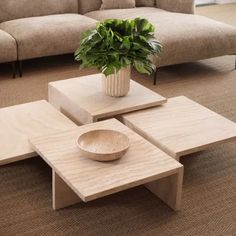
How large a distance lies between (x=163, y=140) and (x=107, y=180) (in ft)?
1.74

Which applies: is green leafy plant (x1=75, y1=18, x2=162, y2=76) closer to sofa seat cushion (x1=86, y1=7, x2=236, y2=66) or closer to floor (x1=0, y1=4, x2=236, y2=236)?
floor (x1=0, y1=4, x2=236, y2=236)

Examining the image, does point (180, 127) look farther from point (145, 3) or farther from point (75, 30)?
point (145, 3)

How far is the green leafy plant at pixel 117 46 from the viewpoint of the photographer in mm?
2844

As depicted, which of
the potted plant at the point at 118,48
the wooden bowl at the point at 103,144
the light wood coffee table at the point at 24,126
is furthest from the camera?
the potted plant at the point at 118,48

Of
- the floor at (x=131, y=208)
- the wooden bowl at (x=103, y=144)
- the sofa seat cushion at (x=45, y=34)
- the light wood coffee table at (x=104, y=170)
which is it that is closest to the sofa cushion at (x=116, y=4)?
the sofa seat cushion at (x=45, y=34)

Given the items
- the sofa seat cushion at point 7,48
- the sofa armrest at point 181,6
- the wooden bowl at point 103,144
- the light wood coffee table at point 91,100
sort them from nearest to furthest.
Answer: the wooden bowl at point 103,144 < the light wood coffee table at point 91,100 < the sofa seat cushion at point 7,48 < the sofa armrest at point 181,6

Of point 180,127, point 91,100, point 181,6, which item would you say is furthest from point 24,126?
point 181,6

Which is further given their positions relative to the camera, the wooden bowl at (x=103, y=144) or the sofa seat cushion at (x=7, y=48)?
the sofa seat cushion at (x=7, y=48)

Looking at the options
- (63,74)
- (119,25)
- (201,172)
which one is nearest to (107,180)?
(201,172)

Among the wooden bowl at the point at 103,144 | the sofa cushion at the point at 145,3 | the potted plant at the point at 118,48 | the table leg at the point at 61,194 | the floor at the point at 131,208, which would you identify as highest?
the potted plant at the point at 118,48

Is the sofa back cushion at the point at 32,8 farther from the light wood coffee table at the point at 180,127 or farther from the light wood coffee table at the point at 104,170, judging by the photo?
the light wood coffee table at the point at 104,170

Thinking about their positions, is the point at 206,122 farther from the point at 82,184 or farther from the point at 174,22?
the point at 174,22

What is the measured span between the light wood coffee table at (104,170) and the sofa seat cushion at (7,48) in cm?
156

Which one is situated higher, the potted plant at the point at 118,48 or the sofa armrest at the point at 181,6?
the potted plant at the point at 118,48
